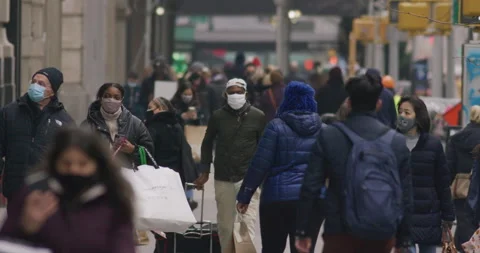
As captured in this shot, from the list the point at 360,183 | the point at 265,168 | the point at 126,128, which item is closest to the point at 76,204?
the point at 360,183

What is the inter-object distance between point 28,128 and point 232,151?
6.87 ft

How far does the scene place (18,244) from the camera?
581cm

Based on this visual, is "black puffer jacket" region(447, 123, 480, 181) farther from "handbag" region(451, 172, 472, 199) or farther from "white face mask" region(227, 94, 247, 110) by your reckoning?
"white face mask" region(227, 94, 247, 110)

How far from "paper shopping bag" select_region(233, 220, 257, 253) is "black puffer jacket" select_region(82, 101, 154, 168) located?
3.30ft

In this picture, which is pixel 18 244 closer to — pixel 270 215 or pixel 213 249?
pixel 270 215

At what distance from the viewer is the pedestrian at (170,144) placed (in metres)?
14.0

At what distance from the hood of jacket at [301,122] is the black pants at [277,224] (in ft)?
1.61

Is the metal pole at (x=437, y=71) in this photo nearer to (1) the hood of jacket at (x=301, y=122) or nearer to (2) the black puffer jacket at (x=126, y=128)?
(2) the black puffer jacket at (x=126, y=128)

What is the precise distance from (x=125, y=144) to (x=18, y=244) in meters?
5.79

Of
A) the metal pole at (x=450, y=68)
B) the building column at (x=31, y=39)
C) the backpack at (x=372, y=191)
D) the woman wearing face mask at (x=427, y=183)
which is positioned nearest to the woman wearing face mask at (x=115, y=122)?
the woman wearing face mask at (x=427, y=183)

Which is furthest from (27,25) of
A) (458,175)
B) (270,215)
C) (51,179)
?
(51,179)

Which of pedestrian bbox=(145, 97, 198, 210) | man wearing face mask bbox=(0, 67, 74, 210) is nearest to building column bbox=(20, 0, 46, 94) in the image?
pedestrian bbox=(145, 97, 198, 210)

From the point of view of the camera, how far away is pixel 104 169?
590cm

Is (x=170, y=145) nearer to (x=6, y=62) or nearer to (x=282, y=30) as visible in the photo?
(x=6, y=62)
